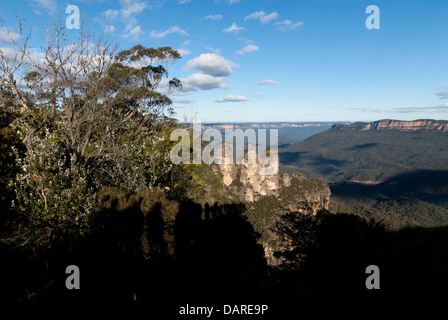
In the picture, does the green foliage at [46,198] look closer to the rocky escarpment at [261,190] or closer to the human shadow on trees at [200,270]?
the human shadow on trees at [200,270]

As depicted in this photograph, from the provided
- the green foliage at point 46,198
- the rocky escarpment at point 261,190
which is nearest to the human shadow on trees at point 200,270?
the green foliage at point 46,198

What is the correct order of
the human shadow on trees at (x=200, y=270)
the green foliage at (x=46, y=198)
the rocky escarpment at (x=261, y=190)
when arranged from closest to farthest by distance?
the human shadow on trees at (x=200, y=270), the green foliage at (x=46, y=198), the rocky escarpment at (x=261, y=190)

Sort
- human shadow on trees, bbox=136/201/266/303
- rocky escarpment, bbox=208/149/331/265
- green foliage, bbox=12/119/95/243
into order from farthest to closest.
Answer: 1. rocky escarpment, bbox=208/149/331/265
2. green foliage, bbox=12/119/95/243
3. human shadow on trees, bbox=136/201/266/303

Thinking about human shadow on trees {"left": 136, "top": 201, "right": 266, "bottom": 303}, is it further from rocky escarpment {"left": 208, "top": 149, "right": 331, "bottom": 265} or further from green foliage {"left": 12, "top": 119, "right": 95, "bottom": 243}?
rocky escarpment {"left": 208, "top": 149, "right": 331, "bottom": 265}

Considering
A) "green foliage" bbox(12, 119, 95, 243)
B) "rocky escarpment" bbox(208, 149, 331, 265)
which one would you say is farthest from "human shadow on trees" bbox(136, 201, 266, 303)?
"rocky escarpment" bbox(208, 149, 331, 265)

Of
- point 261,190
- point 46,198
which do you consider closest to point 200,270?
point 46,198

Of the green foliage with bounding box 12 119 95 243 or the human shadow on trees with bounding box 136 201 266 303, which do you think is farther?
the green foliage with bounding box 12 119 95 243

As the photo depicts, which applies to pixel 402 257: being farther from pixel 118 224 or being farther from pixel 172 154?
pixel 172 154

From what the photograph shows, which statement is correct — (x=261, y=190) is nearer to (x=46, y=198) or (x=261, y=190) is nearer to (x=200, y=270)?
(x=200, y=270)

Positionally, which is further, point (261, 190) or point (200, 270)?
point (261, 190)

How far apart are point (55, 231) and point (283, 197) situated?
84.6 metres

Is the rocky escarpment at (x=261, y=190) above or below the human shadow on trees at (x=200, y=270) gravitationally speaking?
below

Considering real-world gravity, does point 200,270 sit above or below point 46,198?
below
